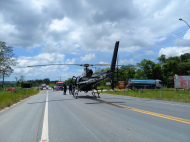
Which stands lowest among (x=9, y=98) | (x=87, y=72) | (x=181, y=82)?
(x=9, y=98)

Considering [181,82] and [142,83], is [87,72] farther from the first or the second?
[142,83]

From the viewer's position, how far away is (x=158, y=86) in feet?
178

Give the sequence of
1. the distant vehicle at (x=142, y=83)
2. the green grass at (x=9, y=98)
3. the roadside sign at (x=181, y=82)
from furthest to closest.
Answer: the distant vehicle at (x=142, y=83) → the roadside sign at (x=181, y=82) → the green grass at (x=9, y=98)

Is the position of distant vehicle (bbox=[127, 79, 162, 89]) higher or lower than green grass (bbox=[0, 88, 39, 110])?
higher

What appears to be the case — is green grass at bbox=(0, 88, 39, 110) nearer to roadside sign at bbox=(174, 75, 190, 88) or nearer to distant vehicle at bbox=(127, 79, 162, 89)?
roadside sign at bbox=(174, 75, 190, 88)

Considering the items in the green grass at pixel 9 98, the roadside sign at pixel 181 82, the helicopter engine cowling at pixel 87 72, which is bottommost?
the green grass at pixel 9 98

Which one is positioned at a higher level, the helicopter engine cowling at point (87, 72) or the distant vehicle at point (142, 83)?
the helicopter engine cowling at point (87, 72)

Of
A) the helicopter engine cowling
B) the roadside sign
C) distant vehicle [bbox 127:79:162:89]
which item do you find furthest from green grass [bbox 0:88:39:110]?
distant vehicle [bbox 127:79:162:89]

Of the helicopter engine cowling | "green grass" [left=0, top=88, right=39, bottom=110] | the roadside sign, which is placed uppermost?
the helicopter engine cowling

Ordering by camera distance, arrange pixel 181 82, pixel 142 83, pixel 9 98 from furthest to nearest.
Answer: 1. pixel 142 83
2. pixel 181 82
3. pixel 9 98

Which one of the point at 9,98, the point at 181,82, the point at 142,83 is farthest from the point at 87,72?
the point at 142,83

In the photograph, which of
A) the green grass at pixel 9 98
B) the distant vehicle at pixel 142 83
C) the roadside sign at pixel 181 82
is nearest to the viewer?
the green grass at pixel 9 98

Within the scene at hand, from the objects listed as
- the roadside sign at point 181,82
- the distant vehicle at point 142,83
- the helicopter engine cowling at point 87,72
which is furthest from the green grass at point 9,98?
the distant vehicle at point 142,83

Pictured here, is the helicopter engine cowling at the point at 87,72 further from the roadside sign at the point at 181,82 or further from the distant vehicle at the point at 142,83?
the distant vehicle at the point at 142,83
